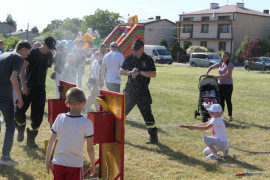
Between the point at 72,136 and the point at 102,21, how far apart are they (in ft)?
335

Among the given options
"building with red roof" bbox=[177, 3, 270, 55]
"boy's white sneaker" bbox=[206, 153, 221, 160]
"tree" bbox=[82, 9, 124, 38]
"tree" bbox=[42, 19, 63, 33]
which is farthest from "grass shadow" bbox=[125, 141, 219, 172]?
"tree" bbox=[42, 19, 63, 33]

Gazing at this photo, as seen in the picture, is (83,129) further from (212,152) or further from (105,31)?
(105,31)

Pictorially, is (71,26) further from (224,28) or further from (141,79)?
(141,79)

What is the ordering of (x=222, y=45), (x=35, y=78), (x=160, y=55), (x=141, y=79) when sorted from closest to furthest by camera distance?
(x=35, y=78) → (x=141, y=79) → (x=160, y=55) → (x=222, y=45)

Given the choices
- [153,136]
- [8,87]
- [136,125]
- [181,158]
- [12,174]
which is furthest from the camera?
[136,125]

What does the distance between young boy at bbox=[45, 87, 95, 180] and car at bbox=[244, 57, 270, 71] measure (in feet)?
112

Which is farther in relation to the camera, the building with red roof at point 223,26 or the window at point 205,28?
the window at point 205,28

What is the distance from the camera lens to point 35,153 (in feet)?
19.5

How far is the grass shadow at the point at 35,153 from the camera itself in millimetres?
5746

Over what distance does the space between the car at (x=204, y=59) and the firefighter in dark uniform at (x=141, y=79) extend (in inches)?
1304

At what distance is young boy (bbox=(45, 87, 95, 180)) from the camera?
11.3 ft

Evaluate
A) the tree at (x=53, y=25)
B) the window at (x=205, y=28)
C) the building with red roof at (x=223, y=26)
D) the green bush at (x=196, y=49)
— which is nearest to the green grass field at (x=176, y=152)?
the green bush at (x=196, y=49)

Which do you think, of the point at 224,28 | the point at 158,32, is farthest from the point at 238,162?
the point at 158,32

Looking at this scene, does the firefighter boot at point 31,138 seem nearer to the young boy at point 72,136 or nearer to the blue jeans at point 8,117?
the blue jeans at point 8,117
